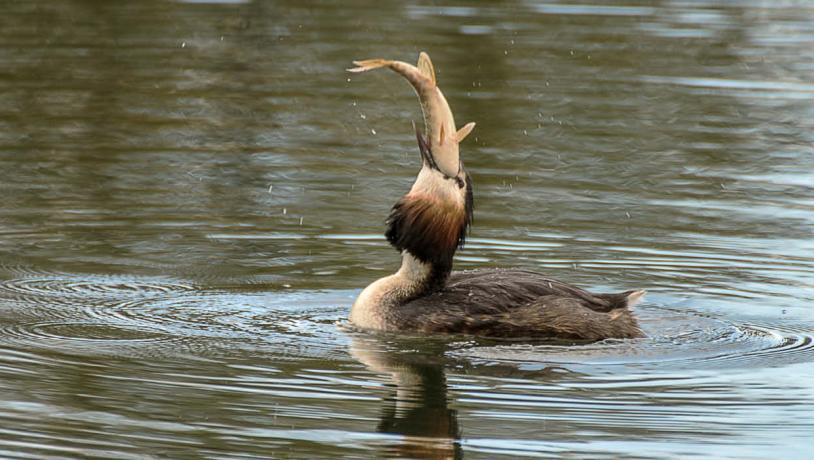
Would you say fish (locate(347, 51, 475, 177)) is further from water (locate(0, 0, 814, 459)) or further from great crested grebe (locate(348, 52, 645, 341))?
water (locate(0, 0, 814, 459))

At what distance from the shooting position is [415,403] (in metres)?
8.05

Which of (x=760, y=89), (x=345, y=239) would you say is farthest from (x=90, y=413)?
(x=760, y=89)

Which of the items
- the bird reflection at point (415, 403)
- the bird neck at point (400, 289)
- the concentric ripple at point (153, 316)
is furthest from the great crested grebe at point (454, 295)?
the concentric ripple at point (153, 316)

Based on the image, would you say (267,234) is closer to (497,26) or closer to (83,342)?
(83,342)

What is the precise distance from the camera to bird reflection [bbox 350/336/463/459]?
7.28 meters

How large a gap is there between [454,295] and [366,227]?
3061mm

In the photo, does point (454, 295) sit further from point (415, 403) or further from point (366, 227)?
point (366, 227)

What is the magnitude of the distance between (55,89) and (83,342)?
9.73 meters

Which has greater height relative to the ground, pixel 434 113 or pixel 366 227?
pixel 434 113

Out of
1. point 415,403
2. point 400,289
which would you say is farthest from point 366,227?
point 415,403

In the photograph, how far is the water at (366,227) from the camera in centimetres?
768

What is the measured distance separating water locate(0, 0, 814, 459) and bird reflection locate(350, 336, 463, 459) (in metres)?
0.03

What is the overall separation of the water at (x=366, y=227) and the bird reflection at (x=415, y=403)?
27mm

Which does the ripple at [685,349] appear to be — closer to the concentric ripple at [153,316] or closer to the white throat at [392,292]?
the white throat at [392,292]
